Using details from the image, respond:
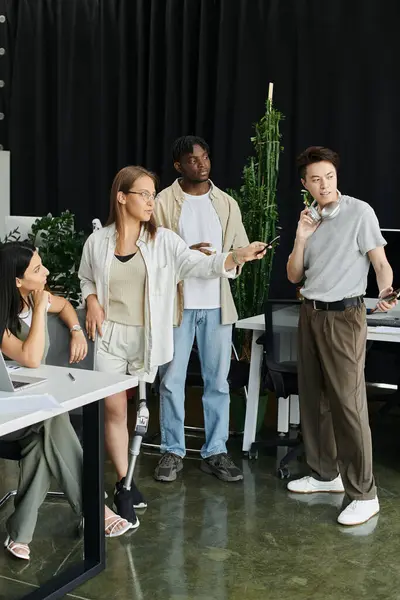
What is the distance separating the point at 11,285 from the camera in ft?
9.76

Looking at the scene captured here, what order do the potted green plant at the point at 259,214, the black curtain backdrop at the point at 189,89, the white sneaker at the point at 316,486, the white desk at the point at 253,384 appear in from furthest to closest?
the black curtain backdrop at the point at 189,89, the potted green plant at the point at 259,214, the white desk at the point at 253,384, the white sneaker at the point at 316,486

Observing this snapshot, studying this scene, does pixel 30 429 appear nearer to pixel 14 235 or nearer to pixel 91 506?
pixel 91 506

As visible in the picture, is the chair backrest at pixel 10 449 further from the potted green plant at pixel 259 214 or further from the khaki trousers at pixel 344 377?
the potted green plant at pixel 259 214

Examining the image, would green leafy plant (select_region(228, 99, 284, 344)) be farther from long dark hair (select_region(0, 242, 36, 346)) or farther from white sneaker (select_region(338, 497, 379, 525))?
long dark hair (select_region(0, 242, 36, 346))

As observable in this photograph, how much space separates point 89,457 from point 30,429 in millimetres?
259

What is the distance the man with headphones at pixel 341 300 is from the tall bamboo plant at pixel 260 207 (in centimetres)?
133

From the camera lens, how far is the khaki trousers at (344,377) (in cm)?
341

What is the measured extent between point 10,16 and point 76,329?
182 inches

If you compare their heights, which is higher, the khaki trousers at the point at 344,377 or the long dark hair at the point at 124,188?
the long dark hair at the point at 124,188

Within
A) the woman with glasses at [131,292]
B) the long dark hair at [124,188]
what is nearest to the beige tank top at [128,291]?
the woman with glasses at [131,292]

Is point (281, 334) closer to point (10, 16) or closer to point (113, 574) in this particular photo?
point (113, 574)

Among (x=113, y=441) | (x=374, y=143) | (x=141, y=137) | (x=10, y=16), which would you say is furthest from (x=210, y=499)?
(x=10, y=16)

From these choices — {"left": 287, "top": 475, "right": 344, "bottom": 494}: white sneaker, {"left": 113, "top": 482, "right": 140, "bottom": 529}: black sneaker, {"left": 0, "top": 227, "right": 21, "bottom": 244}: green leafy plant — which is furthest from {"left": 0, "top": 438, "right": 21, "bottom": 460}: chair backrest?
{"left": 0, "top": 227, "right": 21, "bottom": 244}: green leafy plant

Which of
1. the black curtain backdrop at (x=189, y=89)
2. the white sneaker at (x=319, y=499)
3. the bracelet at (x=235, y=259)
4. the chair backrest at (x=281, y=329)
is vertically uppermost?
the black curtain backdrop at (x=189, y=89)
